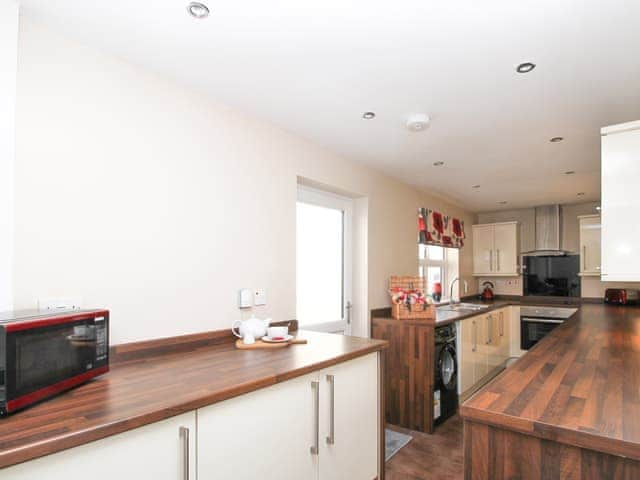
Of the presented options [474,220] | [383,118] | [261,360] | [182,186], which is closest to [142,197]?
[182,186]

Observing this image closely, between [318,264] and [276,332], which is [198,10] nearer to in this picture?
[276,332]

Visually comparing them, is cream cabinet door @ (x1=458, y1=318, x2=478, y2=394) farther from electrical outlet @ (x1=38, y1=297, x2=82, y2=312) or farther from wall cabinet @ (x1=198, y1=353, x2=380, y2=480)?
electrical outlet @ (x1=38, y1=297, x2=82, y2=312)

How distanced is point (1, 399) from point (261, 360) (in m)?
0.93

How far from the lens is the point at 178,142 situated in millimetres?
1953

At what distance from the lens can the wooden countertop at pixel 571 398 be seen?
997 mm

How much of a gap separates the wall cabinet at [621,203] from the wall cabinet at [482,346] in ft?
5.93

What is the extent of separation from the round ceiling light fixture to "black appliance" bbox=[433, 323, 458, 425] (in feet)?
5.38

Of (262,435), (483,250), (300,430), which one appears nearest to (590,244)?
(483,250)

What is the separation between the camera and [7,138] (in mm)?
1333

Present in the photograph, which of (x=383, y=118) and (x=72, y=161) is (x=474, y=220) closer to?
(x=383, y=118)

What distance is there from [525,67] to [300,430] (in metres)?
1.94

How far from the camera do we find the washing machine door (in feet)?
10.4

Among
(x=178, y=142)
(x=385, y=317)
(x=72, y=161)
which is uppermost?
(x=178, y=142)

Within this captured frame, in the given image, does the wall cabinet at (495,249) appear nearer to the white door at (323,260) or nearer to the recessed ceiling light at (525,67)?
the white door at (323,260)
